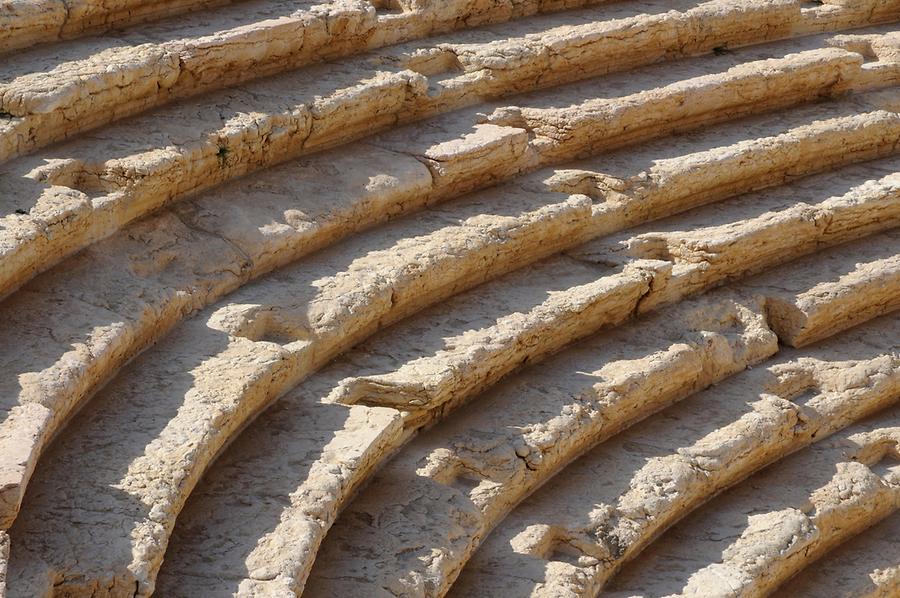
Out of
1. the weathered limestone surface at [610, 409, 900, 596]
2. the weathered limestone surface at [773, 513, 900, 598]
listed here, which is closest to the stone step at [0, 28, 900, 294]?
the weathered limestone surface at [610, 409, 900, 596]

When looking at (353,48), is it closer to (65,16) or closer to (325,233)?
(325,233)

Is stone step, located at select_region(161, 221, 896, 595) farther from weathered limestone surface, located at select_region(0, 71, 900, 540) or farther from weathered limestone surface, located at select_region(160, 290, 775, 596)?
weathered limestone surface, located at select_region(0, 71, 900, 540)

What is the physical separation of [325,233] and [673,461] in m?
1.86

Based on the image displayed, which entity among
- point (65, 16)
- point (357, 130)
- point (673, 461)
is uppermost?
point (65, 16)

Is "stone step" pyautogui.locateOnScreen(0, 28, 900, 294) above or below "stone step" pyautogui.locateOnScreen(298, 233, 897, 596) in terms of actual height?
above

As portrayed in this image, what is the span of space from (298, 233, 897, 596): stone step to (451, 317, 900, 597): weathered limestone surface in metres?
0.11

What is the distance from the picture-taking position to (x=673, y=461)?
598 cm

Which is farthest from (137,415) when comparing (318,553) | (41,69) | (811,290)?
(811,290)

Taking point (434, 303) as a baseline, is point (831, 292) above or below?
below

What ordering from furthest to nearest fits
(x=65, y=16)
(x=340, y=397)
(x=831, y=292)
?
(x=831, y=292) < (x=65, y=16) < (x=340, y=397)

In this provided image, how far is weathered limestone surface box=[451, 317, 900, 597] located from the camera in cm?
530

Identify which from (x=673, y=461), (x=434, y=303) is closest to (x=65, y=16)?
(x=434, y=303)

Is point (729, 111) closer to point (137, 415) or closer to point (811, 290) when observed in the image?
point (811, 290)

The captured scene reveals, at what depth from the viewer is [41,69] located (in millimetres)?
5520
